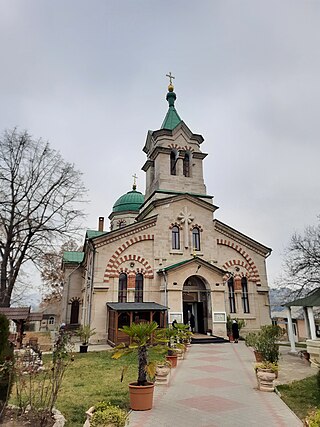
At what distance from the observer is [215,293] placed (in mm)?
21859

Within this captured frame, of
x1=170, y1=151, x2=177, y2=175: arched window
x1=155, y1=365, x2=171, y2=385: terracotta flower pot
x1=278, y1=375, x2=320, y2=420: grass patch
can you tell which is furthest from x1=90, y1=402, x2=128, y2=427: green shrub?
x1=170, y1=151, x2=177, y2=175: arched window

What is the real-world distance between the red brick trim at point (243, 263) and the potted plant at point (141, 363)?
1723 centimetres

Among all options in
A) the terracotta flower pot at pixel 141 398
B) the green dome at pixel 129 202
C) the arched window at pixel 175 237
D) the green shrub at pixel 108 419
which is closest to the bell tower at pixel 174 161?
the arched window at pixel 175 237

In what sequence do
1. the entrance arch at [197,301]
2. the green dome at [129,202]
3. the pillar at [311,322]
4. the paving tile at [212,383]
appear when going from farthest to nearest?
the green dome at [129,202], the entrance arch at [197,301], the pillar at [311,322], the paving tile at [212,383]

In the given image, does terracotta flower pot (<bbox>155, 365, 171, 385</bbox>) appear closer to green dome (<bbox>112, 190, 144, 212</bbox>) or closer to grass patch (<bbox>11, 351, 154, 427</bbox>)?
grass patch (<bbox>11, 351, 154, 427</bbox>)

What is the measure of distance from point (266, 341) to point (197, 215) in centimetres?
1427

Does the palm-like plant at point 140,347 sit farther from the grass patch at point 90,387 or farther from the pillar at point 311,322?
the pillar at point 311,322

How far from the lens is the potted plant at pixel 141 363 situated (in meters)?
7.26

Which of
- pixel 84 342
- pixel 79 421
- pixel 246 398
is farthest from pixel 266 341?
pixel 84 342

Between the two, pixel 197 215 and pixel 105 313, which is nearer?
pixel 105 313

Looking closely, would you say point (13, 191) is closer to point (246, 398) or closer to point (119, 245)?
point (119, 245)

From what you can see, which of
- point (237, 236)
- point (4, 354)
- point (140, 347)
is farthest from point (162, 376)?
point (237, 236)

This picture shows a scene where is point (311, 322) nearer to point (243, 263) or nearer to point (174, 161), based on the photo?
point (243, 263)

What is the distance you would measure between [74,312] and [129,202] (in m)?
15.2
